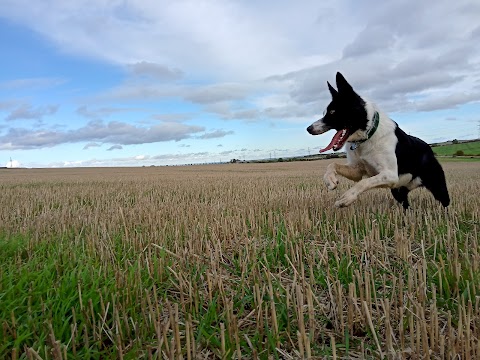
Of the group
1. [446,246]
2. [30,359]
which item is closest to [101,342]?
[30,359]

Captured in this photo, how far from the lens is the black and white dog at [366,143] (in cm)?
513

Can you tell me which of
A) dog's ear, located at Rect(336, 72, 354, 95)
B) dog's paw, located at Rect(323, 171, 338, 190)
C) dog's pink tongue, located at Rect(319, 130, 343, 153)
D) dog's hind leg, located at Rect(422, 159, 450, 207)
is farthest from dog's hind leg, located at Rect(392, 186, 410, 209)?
dog's ear, located at Rect(336, 72, 354, 95)

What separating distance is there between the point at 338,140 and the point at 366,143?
410mm

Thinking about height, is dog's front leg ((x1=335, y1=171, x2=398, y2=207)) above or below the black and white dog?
below

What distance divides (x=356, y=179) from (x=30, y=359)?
517cm

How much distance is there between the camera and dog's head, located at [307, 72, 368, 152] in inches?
202

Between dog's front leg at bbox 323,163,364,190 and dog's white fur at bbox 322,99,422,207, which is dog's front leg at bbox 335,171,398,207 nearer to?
dog's white fur at bbox 322,99,422,207

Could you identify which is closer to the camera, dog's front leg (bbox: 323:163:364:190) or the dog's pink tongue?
the dog's pink tongue

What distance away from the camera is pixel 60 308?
215 cm

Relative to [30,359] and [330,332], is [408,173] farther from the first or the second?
[30,359]

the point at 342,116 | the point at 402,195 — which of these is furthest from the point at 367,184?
the point at 402,195

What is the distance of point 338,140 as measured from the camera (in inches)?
209

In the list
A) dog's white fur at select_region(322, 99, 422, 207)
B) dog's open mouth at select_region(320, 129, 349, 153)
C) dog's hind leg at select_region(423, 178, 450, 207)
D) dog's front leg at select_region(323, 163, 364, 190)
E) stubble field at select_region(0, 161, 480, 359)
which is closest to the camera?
stubble field at select_region(0, 161, 480, 359)

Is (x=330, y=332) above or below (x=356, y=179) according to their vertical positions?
below
